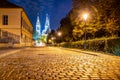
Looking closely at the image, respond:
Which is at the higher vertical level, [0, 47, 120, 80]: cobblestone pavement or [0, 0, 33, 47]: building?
[0, 0, 33, 47]: building

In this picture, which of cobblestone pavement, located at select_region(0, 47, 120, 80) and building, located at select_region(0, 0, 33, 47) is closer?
cobblestone pavement, located at select_region(0, 47, 120, 80)

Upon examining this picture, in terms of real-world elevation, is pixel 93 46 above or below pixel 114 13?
below

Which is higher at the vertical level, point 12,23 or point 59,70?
point 12,23

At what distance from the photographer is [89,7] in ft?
132

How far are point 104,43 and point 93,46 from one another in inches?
254

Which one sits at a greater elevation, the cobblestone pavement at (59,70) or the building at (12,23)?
the building at (12,23)

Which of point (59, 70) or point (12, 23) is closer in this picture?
point (59, 70)

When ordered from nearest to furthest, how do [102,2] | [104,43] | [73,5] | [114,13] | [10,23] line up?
[114,13], [102,2], [104,43], [73,5], [10,23]

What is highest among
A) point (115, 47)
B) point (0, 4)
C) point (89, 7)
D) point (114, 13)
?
point (0, 4)

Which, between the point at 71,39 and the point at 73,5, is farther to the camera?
the point at 71,39

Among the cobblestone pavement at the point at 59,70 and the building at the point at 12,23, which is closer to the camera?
the cobblestone pavement at the point at 59,70

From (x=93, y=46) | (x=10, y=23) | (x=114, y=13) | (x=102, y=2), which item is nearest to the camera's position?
(x=114, y=13)

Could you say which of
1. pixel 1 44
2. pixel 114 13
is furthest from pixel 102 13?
pixel 1 44

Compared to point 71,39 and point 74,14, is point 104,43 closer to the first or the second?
point 74,14
